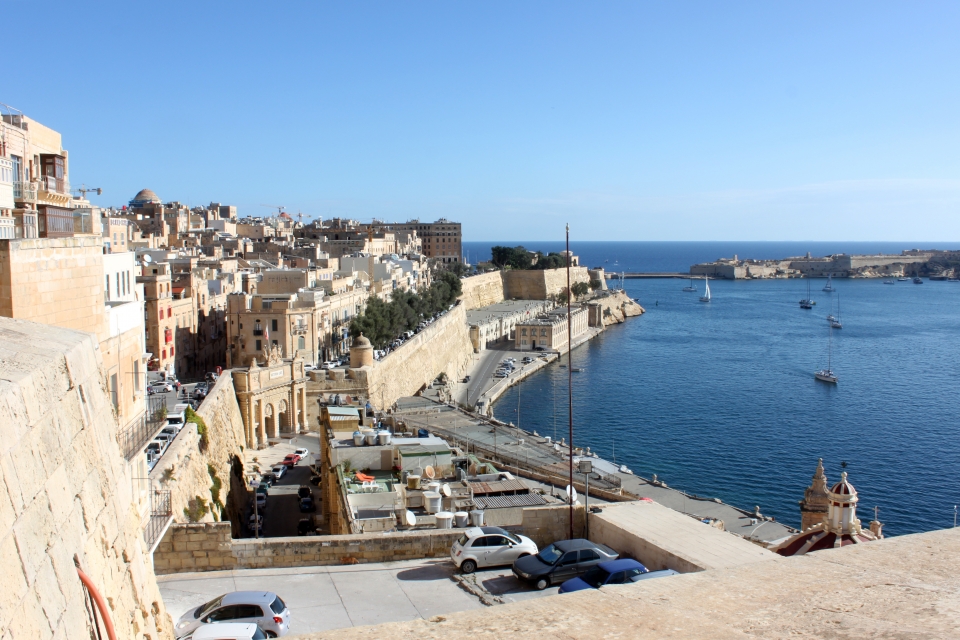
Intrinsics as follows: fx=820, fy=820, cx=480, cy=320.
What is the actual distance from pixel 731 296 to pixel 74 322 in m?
93.7

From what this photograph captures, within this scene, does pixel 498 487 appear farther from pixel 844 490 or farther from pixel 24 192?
pixel 24 192

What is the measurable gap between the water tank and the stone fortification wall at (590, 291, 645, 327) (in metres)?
55.4

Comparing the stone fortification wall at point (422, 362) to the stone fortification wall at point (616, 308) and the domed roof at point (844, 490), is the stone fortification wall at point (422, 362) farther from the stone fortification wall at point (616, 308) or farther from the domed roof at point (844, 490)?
the stone fortification wall at point (616, 308)

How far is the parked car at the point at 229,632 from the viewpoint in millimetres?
5397

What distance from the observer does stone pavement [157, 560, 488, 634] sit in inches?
232

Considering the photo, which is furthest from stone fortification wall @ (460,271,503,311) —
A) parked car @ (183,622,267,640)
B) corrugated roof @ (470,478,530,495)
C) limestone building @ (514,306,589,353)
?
parked car @ (183,622,267,640)

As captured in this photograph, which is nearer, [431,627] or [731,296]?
[431,627]

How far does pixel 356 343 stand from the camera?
80.7 ft

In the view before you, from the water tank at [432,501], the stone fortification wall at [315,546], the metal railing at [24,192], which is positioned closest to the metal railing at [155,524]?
the stone fortification wall at [315,546]

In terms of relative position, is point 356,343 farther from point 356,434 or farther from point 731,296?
point 731,296

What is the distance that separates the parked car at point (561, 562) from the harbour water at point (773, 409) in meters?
15.2

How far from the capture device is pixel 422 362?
32.3 metres

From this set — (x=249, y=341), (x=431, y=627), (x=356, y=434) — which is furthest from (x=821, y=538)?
(x=249, y=341)

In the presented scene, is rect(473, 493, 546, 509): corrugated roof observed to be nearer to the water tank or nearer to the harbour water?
the water tank
